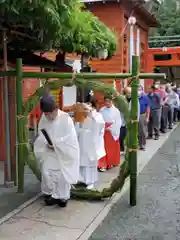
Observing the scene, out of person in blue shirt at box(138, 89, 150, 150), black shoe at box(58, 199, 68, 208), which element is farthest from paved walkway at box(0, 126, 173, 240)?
person in blue shirt at box(138, 89, 150, 150)

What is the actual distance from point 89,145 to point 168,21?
2346cm

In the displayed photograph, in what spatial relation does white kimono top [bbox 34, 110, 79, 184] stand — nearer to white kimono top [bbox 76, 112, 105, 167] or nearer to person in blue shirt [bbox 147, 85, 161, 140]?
white kimono top [bbox 76, 112, 105, 167]

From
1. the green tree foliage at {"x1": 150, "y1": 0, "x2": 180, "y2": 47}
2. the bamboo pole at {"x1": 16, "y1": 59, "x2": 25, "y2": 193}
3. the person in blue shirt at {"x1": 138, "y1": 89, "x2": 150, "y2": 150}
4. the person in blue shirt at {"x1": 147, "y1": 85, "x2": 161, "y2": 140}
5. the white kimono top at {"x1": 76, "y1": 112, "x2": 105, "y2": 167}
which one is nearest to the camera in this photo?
the bamboo pole at {"x1": 16, "y1": 59, "x2": 25, "y2": 193}

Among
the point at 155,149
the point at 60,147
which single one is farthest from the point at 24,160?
the point at 155,149

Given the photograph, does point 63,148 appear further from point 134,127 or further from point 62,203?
point 134,127

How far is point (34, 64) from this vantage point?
788 cm

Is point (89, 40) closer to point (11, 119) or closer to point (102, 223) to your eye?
point (11, 119)

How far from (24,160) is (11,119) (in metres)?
0.91

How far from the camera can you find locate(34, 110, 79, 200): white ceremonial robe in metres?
5.59

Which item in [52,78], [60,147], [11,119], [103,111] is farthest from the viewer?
[103,111]

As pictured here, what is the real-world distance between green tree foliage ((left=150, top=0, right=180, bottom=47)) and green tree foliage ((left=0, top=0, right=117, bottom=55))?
18.7 m

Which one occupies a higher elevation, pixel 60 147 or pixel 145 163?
pixel 60 147

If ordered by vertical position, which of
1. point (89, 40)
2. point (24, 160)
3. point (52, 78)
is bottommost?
point (24, 160)

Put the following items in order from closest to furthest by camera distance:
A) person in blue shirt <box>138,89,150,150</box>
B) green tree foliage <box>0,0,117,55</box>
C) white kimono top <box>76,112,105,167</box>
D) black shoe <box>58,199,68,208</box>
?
green tree foliage <box>0,0,117,55</box>
black shoe <box>58,199,68,208</box>
white kimono top <box>76,112,105,167</box>
person in blue shirt <box>138,89,150,150</box>
